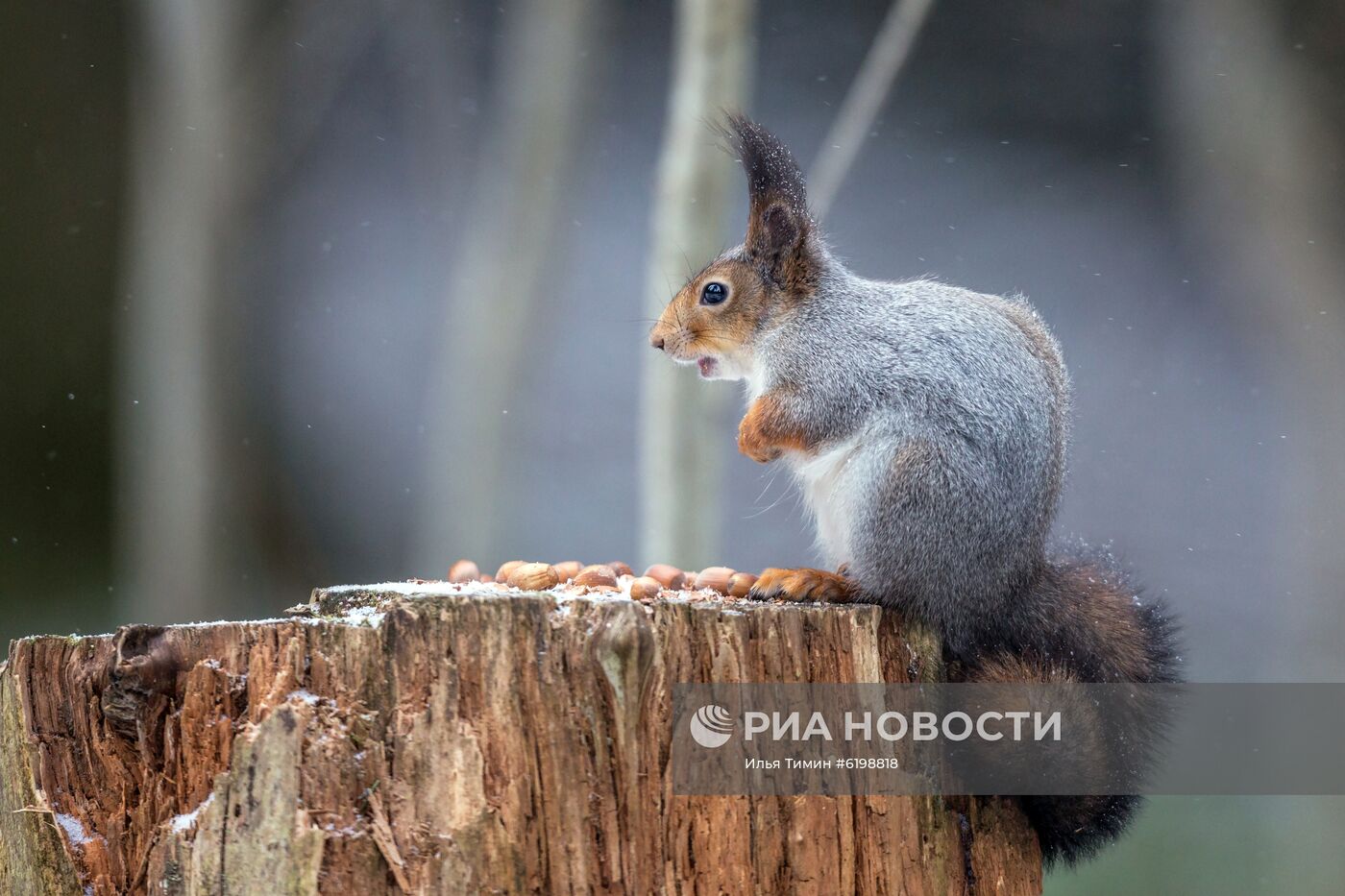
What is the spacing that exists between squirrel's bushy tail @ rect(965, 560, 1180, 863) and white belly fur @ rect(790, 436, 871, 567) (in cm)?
24

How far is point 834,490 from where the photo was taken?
159 cm

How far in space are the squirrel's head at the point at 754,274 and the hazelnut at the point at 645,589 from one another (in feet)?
1.24

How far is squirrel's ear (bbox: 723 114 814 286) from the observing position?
5.64 ft

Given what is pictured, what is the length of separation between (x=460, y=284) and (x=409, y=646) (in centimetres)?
415

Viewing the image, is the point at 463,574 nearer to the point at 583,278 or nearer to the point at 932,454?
the point at 932,454

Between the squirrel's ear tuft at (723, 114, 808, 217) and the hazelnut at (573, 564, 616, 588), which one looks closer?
the hazelnut at (573, 564, 616, 588)

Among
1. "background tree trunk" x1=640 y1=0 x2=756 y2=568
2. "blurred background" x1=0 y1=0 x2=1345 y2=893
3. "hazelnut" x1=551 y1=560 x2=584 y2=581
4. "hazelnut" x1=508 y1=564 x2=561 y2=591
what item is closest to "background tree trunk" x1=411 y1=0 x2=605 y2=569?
"blurred background" x1=0 y1=0 x2=1345 y2=893

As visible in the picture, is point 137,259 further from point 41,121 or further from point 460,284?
point 460,284

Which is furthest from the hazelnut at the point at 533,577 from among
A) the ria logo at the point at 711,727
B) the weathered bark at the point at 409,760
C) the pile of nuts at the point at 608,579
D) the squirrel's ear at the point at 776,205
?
the squirrel's ear at the point at 776,205

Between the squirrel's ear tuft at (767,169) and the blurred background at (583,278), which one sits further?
the blurred background at (583,278)

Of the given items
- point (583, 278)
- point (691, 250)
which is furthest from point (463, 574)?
point (583, 278)

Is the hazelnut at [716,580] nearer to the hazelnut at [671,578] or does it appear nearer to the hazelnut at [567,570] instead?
the hazelnut at [671,578]

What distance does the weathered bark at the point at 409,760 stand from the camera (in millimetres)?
1147

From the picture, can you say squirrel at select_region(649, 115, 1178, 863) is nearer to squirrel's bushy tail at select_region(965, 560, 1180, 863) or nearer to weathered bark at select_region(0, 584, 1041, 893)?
squirrel's bushy tail at select_region(965, 560, 1180, 863)
